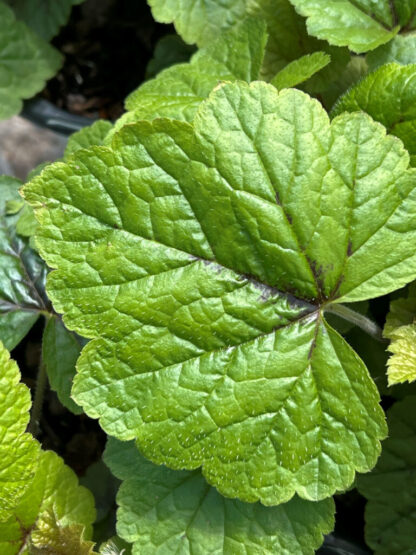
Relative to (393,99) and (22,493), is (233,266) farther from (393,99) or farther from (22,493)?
(22,493)

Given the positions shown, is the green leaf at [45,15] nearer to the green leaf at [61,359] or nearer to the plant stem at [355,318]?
the green leaf at [61,359]

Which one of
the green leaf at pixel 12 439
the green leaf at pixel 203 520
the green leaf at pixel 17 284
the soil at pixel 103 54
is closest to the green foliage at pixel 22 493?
the green leaf at pixel 12 439

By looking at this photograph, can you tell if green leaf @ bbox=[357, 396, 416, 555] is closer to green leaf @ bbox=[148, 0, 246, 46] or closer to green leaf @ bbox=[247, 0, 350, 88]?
green leaf @ bbox=[247, 0, 350, 88]

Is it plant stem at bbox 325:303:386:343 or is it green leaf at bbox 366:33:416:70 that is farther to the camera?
green leaf at bbox 366:33:416:70

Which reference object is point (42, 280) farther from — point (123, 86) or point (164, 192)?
point (123, 86)

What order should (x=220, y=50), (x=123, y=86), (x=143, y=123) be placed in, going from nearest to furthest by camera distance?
(x=143, y=123) → (x=220, y=50) → (x=123, y=86)

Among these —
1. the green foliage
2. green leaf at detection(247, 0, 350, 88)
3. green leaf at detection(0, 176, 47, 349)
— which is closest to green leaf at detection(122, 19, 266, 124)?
green leaf at detection(247, 0, 350, 88)

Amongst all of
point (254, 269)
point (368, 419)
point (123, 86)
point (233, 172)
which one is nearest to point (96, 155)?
point (233, 172)
